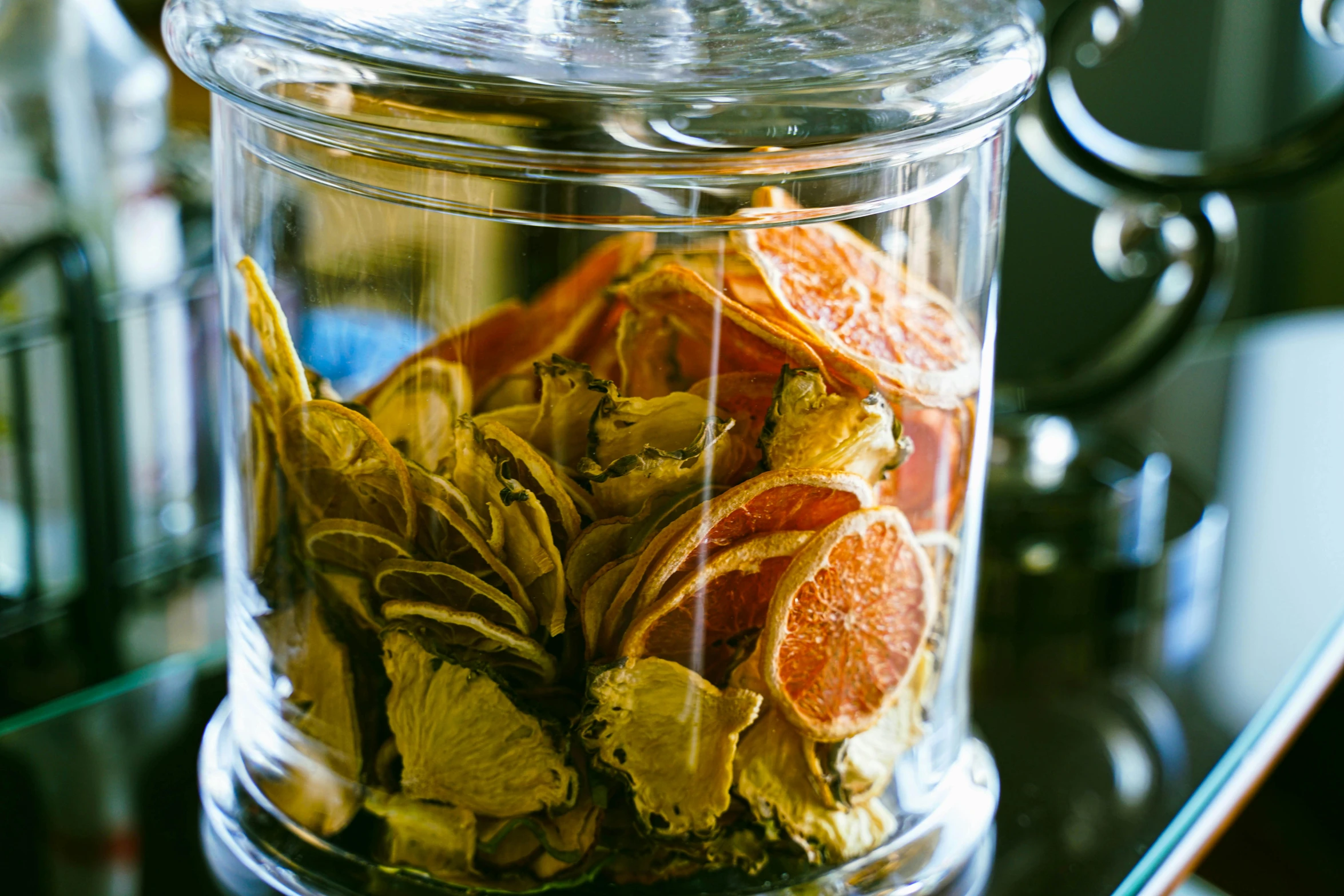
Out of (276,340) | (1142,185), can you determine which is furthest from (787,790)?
(1142,185)

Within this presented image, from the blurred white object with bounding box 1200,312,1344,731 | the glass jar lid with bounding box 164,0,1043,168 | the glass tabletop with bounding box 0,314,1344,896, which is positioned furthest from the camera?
the blurred white object with bounding box 1200,312,1344,731

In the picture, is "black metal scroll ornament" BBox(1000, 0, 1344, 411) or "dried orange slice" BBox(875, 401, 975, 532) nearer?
"dried orange slice" BBox(875, 401, 975, 532)

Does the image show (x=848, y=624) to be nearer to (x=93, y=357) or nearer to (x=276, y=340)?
(x=276, y=340)

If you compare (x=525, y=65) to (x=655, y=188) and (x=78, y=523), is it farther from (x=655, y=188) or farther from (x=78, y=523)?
(x=78, y=523)

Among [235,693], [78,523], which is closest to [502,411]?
[235,693]

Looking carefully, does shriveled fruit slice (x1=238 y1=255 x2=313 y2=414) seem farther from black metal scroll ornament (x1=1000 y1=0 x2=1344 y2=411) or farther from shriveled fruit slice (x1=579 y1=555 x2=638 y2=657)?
black metal scroll ornament (x1=1000 y1=0 x2=1344 y2=411)

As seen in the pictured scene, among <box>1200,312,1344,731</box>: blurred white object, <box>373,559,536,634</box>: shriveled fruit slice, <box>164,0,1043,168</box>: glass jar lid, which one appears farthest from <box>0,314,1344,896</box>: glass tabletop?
<box>164,0,1043,168</box>: glass jar lid
